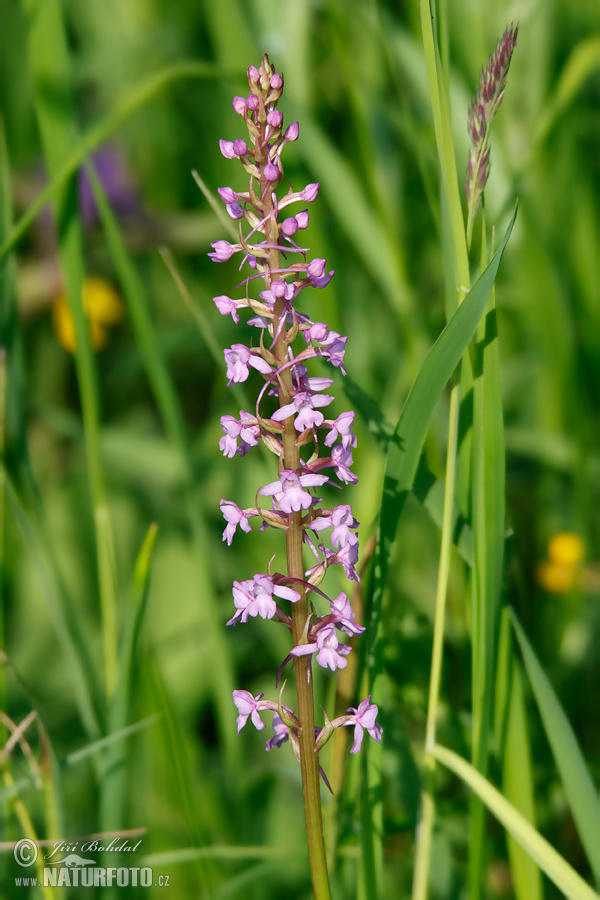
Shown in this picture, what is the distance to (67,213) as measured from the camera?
1503mm

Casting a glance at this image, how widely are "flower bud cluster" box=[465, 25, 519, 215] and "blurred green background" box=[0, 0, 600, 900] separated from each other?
0.64ft

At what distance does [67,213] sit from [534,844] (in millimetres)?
1309

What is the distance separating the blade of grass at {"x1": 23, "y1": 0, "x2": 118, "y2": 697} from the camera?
57.9 inches

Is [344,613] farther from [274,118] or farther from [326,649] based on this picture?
[274,118]

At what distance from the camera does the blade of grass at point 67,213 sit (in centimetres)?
147

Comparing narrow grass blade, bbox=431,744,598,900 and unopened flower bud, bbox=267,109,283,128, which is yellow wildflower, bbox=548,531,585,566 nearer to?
narrow grass blade, bbox=431,744,598,900

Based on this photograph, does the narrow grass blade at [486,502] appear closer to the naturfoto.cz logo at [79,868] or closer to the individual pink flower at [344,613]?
the individual pink flower at [344,613]

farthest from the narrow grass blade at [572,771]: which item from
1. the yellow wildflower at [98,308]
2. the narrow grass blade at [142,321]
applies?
the yellow wildflower at [98,308]

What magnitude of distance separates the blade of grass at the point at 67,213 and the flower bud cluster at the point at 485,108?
854 millimetres

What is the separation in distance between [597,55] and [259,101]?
136 cm

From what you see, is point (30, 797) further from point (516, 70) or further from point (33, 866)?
point (516, 70)

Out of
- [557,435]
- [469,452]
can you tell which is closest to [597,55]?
[557,435]

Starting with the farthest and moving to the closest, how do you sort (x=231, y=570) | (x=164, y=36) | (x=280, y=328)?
(x=164, y=36), (x=231, y=570), (x=280, y=328)

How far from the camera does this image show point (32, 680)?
215 centimetres
